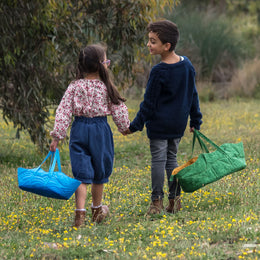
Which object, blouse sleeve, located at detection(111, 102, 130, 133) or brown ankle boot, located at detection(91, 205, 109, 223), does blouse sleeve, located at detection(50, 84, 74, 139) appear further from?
brown ankle boot, located at detection(91, 205, 109, 223)

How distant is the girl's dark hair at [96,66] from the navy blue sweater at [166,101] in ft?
0.98

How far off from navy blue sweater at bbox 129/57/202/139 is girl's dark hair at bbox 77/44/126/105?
0.98 feet

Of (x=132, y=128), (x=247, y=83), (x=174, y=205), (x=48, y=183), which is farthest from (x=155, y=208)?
(x=247, y=83)

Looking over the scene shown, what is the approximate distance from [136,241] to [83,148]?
108 cm

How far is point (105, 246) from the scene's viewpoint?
4.04m

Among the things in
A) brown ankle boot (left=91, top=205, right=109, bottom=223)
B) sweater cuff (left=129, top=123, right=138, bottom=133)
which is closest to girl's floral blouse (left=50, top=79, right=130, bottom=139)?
sweater cuff (left=129, top=123, right=138, bottom=133)

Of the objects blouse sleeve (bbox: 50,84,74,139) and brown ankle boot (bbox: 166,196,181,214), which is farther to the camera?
brown ankle boot (bbox: 166,196,181,214)

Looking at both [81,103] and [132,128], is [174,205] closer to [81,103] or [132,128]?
[132,128]

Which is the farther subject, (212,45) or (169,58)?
(212,45)

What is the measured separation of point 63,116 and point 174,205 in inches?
56.5

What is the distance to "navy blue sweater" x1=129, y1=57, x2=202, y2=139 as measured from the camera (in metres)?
4.92

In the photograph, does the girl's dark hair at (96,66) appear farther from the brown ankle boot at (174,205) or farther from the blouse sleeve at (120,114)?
the brown ankle boot at (174,205)

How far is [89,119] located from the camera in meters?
4.84

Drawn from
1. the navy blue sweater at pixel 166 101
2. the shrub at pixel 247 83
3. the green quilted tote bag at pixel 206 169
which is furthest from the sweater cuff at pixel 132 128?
the shrub at pixel 247 83
